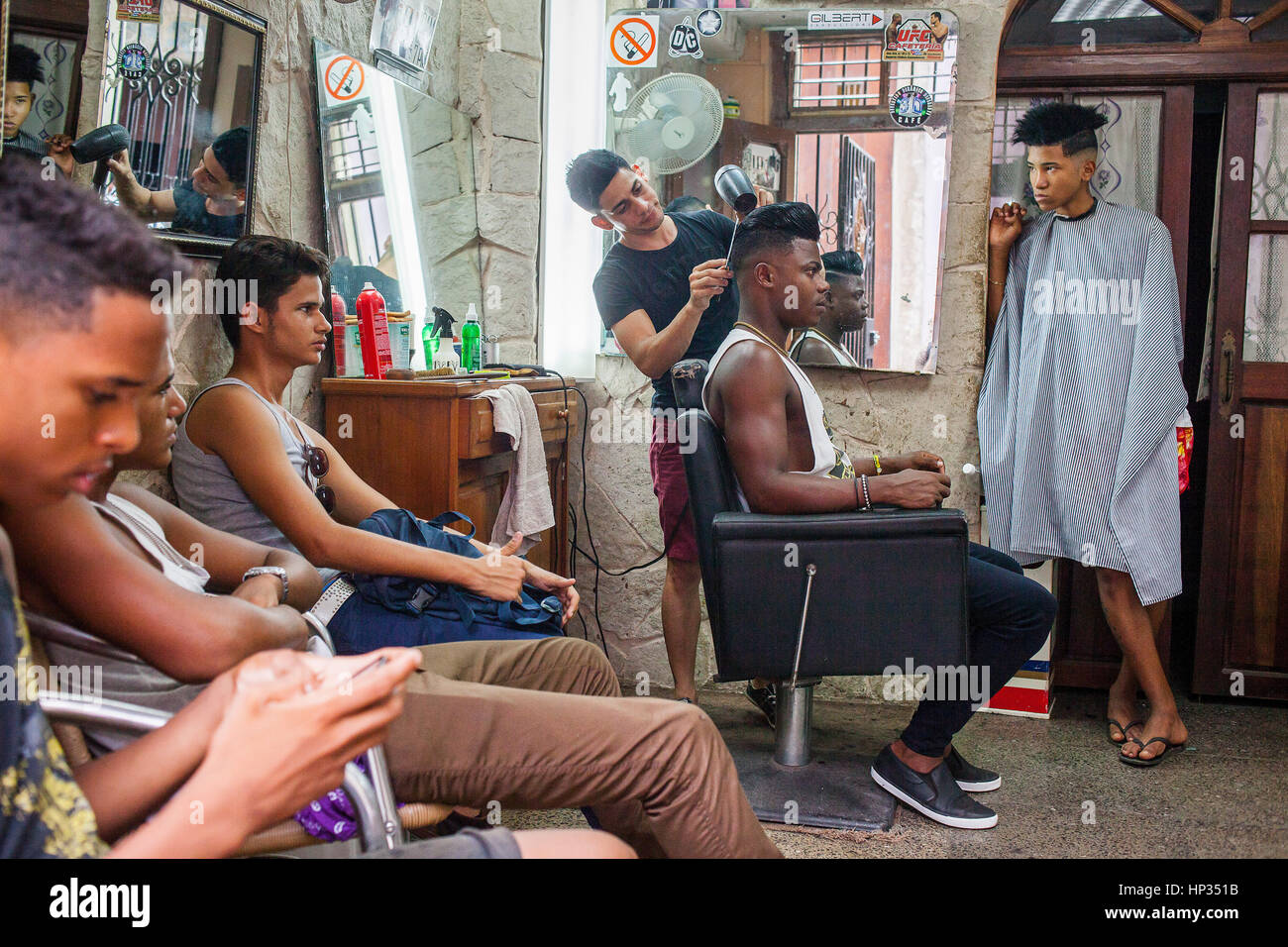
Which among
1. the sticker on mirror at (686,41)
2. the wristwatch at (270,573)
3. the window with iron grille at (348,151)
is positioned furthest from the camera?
the sticker on mirror at (686,41)

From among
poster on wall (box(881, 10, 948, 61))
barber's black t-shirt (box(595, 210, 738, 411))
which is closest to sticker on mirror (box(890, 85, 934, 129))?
poster on wall (box(881, 10, 948, 61))

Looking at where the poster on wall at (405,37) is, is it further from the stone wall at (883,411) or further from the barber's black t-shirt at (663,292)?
the stone wall at (883,411)

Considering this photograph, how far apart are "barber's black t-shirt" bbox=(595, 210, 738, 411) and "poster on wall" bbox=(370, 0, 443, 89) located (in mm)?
889

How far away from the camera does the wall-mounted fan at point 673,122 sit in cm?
353

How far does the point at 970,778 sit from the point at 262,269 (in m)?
2.17

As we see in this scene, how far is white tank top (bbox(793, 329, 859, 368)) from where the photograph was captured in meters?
3.53

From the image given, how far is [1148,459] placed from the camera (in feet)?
10.1

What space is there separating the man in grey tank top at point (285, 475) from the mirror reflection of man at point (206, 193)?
0.14 m

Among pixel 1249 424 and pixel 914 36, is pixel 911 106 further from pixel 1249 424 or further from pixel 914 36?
pixel 1249 424

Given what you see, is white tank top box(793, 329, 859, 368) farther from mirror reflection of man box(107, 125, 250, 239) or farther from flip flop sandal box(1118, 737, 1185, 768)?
mirror reflection of man box(107, 125, 250, 239)

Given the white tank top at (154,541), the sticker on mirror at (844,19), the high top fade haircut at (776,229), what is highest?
the sticker on mirror at (844,19)

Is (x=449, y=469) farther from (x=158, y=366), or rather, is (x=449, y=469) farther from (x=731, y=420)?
(x=158, y=366)

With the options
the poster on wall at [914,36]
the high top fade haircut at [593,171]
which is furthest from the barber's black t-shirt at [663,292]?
the poster on wall at [914,36]

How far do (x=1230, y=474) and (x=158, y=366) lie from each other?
352 cm
